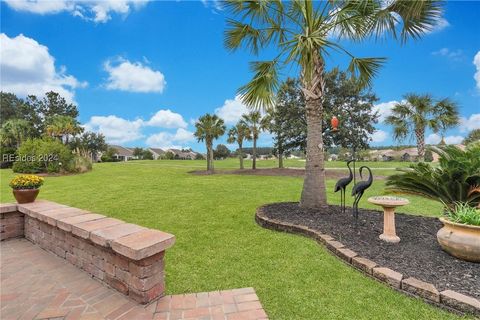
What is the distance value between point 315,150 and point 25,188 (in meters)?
5.91

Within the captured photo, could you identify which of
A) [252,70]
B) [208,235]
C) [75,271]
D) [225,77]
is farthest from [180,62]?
[75,271]

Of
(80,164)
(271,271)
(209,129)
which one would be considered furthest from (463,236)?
(80,164)

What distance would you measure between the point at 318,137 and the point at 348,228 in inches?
86.5

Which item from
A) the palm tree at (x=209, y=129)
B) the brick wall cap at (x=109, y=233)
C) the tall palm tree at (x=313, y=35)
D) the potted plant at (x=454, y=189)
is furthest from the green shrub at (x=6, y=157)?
the potted plant at (x=454, y=189)

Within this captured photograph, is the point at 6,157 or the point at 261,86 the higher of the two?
the point at 261,86

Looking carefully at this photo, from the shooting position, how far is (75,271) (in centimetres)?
307

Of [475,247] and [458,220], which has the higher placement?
[458,220]

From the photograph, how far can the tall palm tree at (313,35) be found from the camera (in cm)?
506

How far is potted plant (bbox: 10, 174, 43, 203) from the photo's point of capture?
14.3 ft

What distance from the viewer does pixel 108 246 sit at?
97.7 inches

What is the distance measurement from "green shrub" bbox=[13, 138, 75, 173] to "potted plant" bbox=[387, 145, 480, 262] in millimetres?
19101

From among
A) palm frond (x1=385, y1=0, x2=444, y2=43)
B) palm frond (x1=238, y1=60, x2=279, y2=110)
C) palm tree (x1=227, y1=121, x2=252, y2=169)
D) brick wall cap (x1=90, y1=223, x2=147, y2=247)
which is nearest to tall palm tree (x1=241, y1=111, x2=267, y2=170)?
palm tree (x1=227, y1=121, x2=252, y2=169)

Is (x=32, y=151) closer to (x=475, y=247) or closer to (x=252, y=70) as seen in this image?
(x=252, y=70)

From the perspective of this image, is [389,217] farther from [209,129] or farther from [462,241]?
[209,129]
